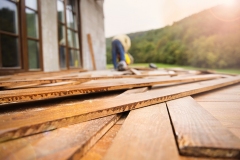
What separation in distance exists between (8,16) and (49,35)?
0.88 meters

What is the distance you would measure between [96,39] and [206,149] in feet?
20.5

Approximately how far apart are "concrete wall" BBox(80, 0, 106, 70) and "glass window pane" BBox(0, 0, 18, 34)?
98.3 inches

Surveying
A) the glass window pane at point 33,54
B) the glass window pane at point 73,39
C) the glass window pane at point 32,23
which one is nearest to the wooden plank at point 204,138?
the glass window pane at point 33,54

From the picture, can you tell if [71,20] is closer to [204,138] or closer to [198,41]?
[204,138]

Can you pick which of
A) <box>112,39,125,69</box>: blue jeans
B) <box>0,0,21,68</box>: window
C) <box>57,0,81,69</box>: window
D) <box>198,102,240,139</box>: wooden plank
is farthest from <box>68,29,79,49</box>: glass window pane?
<box>198,102,240,139</box>: wooden plank

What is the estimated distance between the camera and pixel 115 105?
74cm

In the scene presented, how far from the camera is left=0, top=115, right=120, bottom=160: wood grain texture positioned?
0.42m

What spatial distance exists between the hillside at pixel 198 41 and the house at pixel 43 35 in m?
10.6

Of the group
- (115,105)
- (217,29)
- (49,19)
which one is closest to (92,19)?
(49,19)

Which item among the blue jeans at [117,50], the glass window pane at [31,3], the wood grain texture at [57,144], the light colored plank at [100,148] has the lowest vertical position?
the light colored plank at [100,148]

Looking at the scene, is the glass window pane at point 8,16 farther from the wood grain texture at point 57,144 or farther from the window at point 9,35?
the wood grain texture at point 57,144

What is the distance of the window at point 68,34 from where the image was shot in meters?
4.06

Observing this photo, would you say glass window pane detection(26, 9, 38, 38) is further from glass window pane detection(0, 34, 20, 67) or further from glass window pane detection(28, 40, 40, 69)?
glass window pane detection(0, 34, 20, 67)

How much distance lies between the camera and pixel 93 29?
19.9 feet
